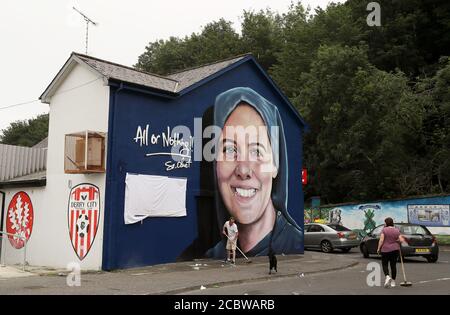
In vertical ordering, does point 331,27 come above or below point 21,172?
above

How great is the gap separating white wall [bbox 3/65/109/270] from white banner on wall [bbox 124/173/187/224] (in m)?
0.91

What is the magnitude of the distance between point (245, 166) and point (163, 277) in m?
7.70

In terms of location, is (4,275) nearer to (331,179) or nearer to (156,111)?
(156,111)

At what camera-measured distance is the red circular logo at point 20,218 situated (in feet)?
61.9

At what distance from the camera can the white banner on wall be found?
54.5 feet

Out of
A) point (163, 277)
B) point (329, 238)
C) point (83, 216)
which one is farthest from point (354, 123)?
point (163, 277)

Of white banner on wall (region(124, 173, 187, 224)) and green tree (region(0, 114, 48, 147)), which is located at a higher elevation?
green tree (region(0, 114, 48, 147))

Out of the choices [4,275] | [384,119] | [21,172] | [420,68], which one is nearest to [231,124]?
[21,172]

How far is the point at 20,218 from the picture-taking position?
19.3m

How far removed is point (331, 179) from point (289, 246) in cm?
1990

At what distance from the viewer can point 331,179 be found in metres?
41.9

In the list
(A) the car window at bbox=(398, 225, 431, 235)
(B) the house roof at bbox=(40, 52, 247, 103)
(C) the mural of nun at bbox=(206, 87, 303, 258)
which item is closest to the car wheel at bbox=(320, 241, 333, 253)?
(C) the mural of nun at bbox=(206, 87, 303, 258)

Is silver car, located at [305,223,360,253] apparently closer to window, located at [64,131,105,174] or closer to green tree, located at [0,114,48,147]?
window, located at [64,131,105,174]

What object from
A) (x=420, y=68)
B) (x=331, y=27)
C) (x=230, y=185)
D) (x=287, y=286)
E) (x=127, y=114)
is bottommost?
(x=287, y=286)
